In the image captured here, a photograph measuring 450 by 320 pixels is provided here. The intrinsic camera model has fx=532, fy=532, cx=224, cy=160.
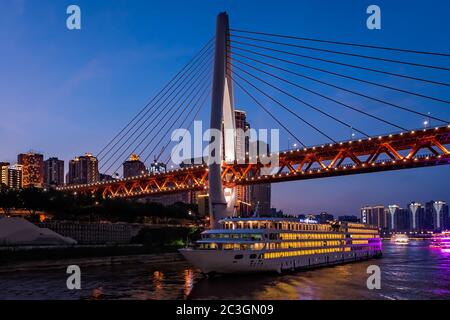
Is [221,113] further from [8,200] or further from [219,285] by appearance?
[8,200]

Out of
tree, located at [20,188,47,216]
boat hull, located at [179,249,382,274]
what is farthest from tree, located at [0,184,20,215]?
boat hull, located at [179,249,382,274]

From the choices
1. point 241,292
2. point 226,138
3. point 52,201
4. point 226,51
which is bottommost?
point 241,292

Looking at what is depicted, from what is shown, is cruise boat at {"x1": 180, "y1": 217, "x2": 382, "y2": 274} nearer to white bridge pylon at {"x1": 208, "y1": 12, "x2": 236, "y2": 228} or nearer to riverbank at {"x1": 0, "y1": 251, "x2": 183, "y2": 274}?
white bridge pylon at {"x1": 208, "y1": 12, "x2": 236, "y2": 228}

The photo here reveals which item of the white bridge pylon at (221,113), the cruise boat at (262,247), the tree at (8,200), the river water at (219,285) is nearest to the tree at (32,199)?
the tree at (8,200)

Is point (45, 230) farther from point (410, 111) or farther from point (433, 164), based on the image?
point (433, 164)

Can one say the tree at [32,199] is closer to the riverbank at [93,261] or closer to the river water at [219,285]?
the riverbank at [93,261]

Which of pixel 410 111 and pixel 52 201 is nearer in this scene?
pixel 410 111
